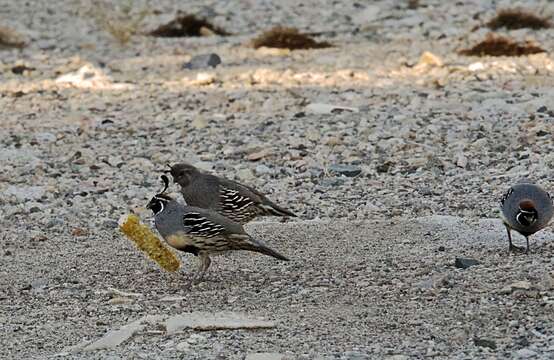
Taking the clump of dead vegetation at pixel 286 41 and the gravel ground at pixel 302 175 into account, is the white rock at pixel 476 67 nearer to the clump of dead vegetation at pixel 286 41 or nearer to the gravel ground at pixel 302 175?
the gravel ground at pixel 302 175

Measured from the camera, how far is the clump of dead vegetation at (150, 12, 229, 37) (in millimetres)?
18297

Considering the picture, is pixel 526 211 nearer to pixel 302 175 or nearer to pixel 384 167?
pixel 384 167

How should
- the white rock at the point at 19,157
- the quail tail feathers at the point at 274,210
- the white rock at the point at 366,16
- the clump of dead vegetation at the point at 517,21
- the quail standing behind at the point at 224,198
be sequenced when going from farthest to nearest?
the white rock at the point at 366,16
the clump of dead vegetation at the point at 517,21
the white rock at the point at 19,157
the quail tail feathers at the point at 274,210
the quail standing behind at the point at 224,198

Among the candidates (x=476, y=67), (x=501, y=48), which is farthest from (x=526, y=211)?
(x=501, y=48)

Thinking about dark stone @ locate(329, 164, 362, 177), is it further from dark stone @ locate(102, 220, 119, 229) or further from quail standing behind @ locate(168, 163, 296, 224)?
dark stone @ locate(102, 220, 119, 229)

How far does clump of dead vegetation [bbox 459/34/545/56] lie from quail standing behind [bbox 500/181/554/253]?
7.65 meters

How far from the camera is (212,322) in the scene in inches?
263

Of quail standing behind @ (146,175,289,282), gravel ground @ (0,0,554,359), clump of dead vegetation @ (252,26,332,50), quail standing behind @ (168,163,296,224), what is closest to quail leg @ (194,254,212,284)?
quail standing behind @ (146,175,289,282)

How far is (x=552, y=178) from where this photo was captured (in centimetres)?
964

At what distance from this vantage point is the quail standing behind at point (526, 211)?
7676 mm

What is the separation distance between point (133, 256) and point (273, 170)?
99.1 inches

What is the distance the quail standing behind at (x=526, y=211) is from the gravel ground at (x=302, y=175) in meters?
0.24

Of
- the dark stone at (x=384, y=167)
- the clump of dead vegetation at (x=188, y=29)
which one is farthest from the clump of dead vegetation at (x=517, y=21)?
the dark stone at (x=384, y=167)

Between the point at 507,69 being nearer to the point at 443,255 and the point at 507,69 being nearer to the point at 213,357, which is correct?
the point at 443,255
